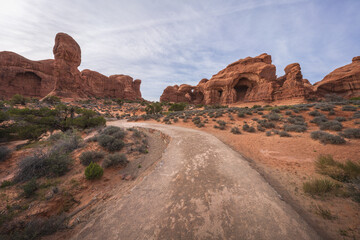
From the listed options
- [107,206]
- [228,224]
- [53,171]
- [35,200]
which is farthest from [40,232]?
A: [228,224]

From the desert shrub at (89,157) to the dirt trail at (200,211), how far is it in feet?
8.61

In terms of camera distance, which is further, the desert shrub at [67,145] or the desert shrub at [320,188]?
the desert shrub at [67,145]

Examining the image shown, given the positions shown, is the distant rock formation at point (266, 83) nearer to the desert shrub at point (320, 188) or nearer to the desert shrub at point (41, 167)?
the desert shrub at point (320, 188)

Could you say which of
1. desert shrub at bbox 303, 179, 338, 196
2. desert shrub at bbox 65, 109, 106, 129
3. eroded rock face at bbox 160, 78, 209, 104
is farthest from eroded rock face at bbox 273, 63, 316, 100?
desert shrub at bbox 65, 109, 106, 129

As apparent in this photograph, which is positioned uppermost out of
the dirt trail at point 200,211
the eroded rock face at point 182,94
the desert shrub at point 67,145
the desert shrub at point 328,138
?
the eroded rock face at point 182,94

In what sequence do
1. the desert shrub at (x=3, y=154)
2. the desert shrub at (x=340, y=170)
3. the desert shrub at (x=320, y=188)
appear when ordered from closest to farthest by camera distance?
the desert shrub at (x=320, y=188), the desert shrub at (x=340, y=170), the desert shrub at (x=3, y=154)

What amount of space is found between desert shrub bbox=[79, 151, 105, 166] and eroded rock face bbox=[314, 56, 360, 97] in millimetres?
47153

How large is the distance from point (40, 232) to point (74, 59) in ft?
156

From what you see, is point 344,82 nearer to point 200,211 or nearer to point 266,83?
point 266,83

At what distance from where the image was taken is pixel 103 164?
439cm

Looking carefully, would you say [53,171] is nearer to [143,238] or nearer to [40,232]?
[40,232]

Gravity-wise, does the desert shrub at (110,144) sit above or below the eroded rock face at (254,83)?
below

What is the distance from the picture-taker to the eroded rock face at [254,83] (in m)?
28.8

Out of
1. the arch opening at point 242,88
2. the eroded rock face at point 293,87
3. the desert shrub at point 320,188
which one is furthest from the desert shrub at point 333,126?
the arch opening at point 242,88
